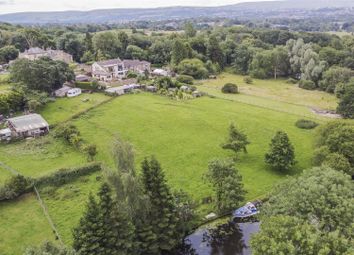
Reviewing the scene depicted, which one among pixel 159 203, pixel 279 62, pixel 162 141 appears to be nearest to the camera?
pixel 159 203

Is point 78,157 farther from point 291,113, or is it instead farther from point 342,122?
point 291,113

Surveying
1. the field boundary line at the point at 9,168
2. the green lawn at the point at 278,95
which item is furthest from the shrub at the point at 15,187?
the green lawn at the point at 278,95

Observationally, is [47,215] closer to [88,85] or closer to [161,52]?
[88,85]

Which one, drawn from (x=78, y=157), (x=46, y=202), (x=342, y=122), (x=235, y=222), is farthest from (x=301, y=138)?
(x=46, y=202)

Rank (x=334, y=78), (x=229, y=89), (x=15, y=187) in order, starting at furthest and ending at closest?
(x=334, y=78)
(x=229, y=89)
(x=15, y=187)

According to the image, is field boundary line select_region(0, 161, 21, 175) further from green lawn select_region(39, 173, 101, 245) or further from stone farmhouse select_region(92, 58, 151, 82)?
stone farmhouse select_region(92, 58, 151, 82)

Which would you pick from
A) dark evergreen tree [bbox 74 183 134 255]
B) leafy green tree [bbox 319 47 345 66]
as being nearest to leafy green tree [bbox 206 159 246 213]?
dark evergreen tree [bbox 74 183 134 255]

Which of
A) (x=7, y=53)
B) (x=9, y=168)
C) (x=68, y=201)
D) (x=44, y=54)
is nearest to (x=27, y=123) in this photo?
(x=9, y=168)
